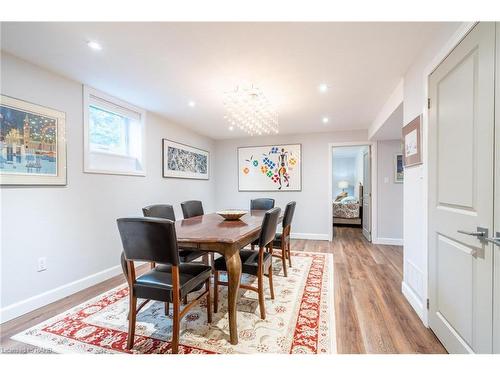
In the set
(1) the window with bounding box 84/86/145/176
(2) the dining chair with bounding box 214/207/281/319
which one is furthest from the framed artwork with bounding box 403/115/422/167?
(1) the window with bounding box 84/86/145/176

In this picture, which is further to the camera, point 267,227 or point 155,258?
point 267,227

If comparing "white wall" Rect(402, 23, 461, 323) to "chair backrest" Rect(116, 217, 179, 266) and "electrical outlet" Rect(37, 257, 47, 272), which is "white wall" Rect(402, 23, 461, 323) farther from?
"electrical outlet" Rect(37, 257, 47, 272)

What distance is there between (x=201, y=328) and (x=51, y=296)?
1.61 metres

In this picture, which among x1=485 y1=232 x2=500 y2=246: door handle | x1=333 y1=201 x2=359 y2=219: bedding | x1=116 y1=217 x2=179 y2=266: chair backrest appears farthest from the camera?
x1=333 y1=201 x2=359 y2=219: bedding

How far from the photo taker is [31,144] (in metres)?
2.11

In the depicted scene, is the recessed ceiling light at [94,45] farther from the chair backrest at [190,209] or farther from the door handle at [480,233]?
the door handle at [480,233]

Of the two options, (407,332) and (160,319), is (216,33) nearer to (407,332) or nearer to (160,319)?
(160,319)

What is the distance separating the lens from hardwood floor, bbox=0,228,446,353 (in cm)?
158

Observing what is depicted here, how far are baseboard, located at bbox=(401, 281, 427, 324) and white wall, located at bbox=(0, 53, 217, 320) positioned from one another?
3.28 metres

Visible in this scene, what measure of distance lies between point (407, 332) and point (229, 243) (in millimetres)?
1497

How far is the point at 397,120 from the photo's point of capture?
3146 mm

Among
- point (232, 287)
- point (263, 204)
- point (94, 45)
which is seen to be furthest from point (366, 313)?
point (94, 45)

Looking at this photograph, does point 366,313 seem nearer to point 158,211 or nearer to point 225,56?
point 158,211

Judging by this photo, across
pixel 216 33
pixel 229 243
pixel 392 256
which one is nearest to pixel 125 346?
pixel 229 243
